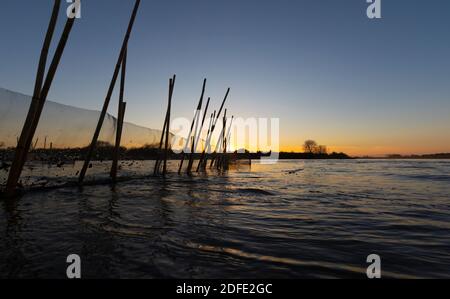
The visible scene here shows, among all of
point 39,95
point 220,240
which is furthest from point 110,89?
point 220,240

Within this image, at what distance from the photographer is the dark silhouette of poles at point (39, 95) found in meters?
8.47

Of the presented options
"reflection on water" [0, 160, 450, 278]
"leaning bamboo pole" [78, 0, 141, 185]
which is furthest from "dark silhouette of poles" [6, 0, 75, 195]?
"leaning bamboo pole" [78, 0, 141, 185]

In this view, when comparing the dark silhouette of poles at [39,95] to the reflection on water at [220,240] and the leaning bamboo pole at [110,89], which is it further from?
the leaning bamboo pole at [110,89]

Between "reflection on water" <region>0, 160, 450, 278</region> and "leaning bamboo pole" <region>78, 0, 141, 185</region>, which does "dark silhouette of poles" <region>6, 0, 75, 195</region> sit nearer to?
"reflection on water" <region>0, 160, 450, 278</region>

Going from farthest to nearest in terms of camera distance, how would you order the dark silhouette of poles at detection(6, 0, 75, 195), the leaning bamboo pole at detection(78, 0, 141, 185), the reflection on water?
the leaning bamboo pole at detection(78, 0, 141, 185)
the dark silhouette of poles at detection(6, 0, 75, 195)
the reflection on water

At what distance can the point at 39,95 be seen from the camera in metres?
8.61

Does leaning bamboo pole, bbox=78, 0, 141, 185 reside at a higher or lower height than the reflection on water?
higher

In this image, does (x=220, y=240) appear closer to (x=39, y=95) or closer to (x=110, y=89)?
(x=39, y=95)

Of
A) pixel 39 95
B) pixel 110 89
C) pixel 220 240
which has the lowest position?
pixel 220 240

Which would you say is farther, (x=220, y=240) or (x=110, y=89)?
(x=110, y=89)

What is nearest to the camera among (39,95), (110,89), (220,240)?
(220,240)

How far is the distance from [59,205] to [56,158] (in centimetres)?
3628

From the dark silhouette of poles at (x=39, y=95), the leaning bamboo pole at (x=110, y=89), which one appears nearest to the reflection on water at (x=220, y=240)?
the dark silhouette of poles at (x=39, y=95)

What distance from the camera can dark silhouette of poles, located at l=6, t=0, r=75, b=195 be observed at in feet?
27.8
